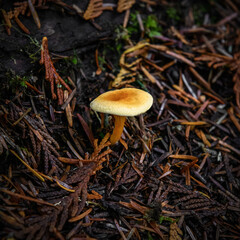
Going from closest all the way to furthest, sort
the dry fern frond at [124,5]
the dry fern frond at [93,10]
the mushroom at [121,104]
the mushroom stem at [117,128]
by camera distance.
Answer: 1. the mushroom at [121,104]
2. the mushroom stem at [117,128]
3. the dry fern frond at [93,10]
4. the dry fern frond at [124,5]

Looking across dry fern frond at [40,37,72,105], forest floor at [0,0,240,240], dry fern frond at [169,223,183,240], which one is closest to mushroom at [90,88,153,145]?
forest floor at [0,0,240,240]

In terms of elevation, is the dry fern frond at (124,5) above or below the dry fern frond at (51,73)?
above

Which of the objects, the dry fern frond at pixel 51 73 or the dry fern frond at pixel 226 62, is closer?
the dry fern frond at pixel 51 73

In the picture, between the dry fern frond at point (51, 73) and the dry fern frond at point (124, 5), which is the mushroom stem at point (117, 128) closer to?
the dry fern frond at point (51, 73)

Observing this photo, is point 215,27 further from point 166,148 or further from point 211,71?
point 166,148

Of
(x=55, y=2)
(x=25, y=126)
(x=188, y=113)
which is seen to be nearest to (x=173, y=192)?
(x=188, y=113)

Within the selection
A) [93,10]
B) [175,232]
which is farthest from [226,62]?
[175,232]

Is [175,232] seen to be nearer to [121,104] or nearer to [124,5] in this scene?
[121,104]

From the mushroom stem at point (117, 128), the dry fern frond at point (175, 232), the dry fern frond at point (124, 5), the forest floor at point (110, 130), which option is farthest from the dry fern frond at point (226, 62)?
the dry fern frond at point (175, 232)

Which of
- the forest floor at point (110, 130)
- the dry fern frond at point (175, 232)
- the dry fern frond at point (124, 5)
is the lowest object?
the dry fern frond at point (175, 232)
